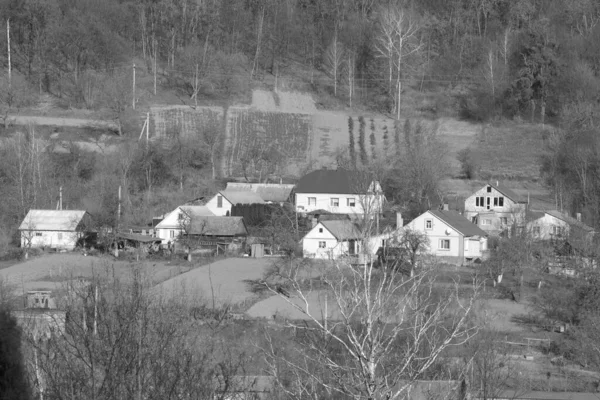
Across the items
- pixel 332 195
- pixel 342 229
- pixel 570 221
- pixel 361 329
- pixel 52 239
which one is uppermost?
pixel 332 195

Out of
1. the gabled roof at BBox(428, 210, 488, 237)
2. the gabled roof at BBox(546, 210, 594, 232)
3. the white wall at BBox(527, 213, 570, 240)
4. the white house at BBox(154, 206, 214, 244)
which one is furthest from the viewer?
the white house at BBox(154, 206, 214, 244)

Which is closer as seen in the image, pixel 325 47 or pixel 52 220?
pixel 52 220

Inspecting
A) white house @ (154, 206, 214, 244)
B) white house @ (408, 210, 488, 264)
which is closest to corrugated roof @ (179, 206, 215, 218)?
white house @ (154, 206, 214, 244)

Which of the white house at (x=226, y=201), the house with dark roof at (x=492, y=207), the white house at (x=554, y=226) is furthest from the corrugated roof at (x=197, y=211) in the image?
the white house at (x=554, y=226)

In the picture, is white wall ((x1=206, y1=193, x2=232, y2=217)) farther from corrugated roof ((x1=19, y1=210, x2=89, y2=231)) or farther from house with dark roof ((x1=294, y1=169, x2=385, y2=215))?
corrugated roof ((x1=19, y1=210, x2=89, y2=231))

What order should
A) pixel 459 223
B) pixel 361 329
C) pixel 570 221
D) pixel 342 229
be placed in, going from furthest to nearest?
pixel 570 221, pixel 459 223, pixel 342 229, pixel 361 329

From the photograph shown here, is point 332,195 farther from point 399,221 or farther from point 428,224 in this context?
point 428,224

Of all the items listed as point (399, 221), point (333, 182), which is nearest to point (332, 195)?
point (333, 182)
